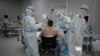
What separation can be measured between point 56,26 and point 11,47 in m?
1.52

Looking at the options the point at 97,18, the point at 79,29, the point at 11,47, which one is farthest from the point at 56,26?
the point at 11,47

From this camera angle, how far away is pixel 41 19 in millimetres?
4027

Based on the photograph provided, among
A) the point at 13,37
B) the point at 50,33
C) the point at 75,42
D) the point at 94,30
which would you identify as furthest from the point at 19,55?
the point at 94,30

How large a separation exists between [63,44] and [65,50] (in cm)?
12

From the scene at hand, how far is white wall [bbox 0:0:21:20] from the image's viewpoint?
160 inches

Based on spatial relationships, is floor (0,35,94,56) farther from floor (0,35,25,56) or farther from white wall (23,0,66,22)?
white wall (23,0,66,22)

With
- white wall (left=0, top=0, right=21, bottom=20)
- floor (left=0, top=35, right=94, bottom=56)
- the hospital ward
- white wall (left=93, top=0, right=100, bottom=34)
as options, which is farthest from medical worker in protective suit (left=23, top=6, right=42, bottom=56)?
white wall (left=93, top=0, right=100, bottom=34)

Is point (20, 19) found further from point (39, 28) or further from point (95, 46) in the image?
point (95, 46)

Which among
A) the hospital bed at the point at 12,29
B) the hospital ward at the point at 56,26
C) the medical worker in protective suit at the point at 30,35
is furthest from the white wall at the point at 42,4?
the medical worker in protective suit at the point at 30,35

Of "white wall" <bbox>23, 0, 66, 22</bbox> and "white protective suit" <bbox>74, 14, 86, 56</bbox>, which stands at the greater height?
"white wall" <bbox>23, 0, 66, 22</bbox>

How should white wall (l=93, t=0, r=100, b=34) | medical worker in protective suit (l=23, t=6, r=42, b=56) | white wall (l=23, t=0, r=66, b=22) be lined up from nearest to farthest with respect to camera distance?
white wall (l=93, t=0, r=100, b=34)
medical worker in protective suit (l=23, t=6, r=42, b=56)
white wall (l=23, t=0, r=66, b=22)

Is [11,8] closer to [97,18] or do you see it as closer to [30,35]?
[30,35]

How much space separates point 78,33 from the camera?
3172 millimetres

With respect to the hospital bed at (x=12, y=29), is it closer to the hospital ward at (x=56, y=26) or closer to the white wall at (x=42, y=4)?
the hospital ward at (x=56, y=26)
